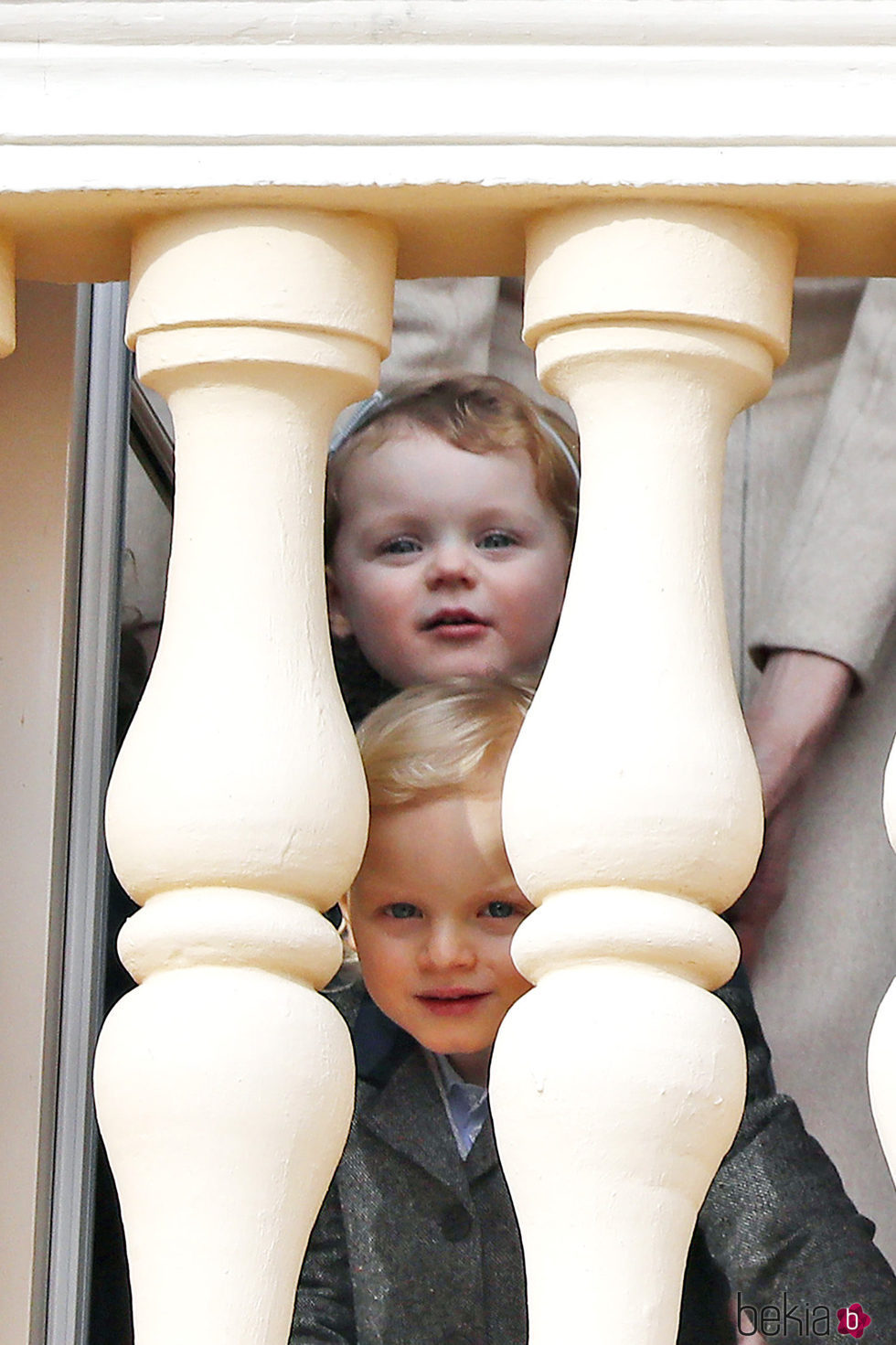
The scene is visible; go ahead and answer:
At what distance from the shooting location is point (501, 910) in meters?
1.11

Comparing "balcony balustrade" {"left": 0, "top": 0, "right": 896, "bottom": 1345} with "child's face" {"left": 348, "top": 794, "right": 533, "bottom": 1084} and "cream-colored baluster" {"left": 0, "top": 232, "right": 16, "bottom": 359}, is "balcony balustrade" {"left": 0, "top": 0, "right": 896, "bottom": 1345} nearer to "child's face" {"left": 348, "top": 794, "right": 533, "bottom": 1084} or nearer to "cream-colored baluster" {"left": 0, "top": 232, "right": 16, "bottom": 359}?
"cream-colored baluster" {"left": 0, "top": 232, "right": 16, "bottom": 359}

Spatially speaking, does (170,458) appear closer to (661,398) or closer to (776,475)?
(776,475)

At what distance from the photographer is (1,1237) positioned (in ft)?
2.76

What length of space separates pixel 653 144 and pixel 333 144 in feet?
0.37

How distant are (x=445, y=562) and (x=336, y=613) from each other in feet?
0.32

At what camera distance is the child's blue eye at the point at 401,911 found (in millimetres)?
1118

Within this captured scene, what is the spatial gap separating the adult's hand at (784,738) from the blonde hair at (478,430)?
0.17 m

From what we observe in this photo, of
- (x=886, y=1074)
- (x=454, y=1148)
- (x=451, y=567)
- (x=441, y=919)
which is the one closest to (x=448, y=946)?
(x=441, y=919)

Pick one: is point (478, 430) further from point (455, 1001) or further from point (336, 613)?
point (455, 1001)

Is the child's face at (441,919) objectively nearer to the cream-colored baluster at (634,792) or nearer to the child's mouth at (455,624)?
the child's mouth at (455,624)

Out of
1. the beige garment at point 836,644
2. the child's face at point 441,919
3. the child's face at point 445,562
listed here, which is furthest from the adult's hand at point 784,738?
the child's face at point 441,919

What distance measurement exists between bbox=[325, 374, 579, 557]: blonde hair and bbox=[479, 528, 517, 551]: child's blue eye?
37 millimetres


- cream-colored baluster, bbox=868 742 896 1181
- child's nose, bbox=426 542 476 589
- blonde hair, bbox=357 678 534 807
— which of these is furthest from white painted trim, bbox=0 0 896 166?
child's nose, bbox=426 542 476 589

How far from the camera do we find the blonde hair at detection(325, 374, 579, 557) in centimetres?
131
